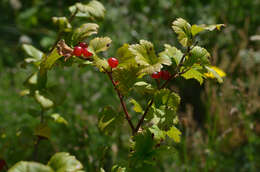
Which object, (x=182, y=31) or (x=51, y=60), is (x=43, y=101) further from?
(x=182, y=31)

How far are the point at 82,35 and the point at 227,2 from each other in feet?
10.9

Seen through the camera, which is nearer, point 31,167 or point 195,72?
point 31,167

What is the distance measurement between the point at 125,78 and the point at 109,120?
0.46 ft

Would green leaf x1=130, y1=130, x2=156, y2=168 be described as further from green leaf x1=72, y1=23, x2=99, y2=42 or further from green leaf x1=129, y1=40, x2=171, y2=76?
green leaf x1=72, y1=23, x2=99, y2=42

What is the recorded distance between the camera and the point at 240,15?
374 centimetres

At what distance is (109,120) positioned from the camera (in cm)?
94

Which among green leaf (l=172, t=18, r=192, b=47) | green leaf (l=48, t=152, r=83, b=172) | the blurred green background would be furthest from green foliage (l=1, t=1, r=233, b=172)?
the blurred green background

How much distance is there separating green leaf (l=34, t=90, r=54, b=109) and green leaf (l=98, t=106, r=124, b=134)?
0.18 meters

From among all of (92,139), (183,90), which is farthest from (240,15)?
(92,139)

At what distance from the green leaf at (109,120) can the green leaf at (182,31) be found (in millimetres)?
276

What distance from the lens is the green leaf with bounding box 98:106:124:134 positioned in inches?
36.8


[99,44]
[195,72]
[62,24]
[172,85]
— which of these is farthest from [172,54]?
[172,85]

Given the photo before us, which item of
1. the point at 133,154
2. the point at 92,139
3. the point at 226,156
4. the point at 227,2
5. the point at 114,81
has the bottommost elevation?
the point at 226,156

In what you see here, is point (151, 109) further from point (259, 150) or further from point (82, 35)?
point (259, 150)
